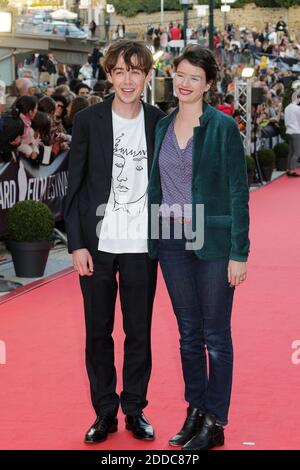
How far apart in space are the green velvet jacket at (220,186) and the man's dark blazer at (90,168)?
25 cm

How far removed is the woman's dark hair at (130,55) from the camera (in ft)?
15.6

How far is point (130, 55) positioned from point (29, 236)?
536 cm

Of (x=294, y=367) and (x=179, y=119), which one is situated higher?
(x=179, y=119)

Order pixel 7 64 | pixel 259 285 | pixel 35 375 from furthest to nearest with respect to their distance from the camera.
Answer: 1. pixel 7 64
2. pixel 259 285
3. pixel 35 375

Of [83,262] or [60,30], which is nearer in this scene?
[83,262]

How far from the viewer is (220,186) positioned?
15.2ft

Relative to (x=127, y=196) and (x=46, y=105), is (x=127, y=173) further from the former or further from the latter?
(x=46, y=105)

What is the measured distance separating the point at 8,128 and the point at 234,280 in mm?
5403

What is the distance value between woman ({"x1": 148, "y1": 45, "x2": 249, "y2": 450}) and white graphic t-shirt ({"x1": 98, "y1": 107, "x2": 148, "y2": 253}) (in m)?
0.10

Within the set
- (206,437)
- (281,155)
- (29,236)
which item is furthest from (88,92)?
(206,437)
